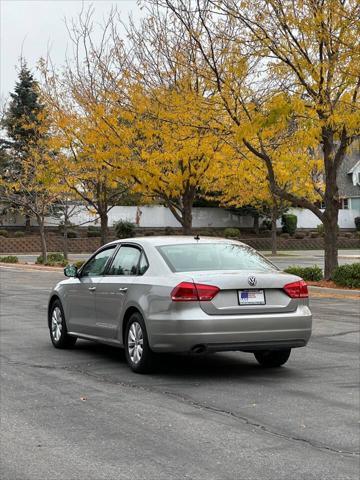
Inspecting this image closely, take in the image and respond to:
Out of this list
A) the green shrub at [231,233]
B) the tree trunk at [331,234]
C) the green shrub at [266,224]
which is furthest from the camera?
the green shrub at [266,224]

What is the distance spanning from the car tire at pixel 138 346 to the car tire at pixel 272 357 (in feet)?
4.88

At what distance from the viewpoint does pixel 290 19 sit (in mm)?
18922

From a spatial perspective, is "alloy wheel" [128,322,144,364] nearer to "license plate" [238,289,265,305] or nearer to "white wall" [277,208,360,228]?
"license plate" [238,289,265,305]

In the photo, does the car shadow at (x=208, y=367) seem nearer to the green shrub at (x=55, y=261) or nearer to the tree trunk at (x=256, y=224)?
the green shrub at (x=55, y=261)

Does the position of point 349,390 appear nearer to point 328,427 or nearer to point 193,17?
point 328,427

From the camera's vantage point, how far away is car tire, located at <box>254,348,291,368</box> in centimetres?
988

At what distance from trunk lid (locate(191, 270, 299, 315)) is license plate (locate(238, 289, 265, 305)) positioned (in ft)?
0.07

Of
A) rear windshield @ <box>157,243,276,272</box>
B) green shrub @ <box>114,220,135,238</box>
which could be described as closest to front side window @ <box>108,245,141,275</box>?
rear windshield @ <box>157,243,276,272</box>

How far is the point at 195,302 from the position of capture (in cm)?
890

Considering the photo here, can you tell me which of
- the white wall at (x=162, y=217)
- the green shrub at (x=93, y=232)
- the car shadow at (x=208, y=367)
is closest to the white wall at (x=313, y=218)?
the white wall at (x=162, y=217)

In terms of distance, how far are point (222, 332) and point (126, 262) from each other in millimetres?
1895

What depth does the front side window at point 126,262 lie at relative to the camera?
998 cm

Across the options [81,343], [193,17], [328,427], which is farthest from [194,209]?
[328,427]

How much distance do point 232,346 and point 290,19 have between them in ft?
39.3
